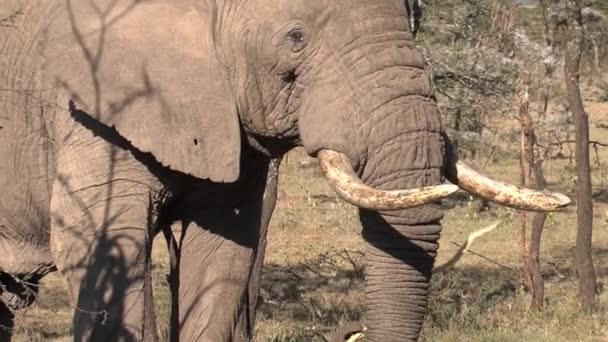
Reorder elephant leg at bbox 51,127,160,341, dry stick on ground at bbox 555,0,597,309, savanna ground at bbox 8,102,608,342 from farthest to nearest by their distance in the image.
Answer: dry stick on ground at bbox 555,0,597,309 → savanna ground at bbox 8,102,608,342 → elephant leg at bbox 51,127,160,341

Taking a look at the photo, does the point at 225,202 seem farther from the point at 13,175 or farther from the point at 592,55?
the point at 592,55

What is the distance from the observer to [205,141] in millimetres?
5715

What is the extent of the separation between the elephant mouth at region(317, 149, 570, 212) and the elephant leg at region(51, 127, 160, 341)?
851 mm

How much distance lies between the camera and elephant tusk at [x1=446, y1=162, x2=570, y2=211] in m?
5.16

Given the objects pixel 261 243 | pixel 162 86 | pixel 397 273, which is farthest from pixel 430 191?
pixel 261 243

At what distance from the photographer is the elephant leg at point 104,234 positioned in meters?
5.67

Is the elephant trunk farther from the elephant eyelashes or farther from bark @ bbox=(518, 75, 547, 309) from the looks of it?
bark @ bbox=(518, 75, 547, 309)

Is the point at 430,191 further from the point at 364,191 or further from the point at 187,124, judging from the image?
the point at 187,124

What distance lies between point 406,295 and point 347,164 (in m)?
0.53

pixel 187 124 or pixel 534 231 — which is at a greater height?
pixel 187 124

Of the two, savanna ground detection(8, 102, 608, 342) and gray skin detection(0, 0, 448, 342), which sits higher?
gray skin detection(0, 0, 448, 342)

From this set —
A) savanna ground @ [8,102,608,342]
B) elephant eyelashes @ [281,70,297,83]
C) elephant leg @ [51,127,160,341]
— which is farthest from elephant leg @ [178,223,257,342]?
elephant eyelashes @ [281,70,297,83]

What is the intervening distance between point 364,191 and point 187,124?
1.00m

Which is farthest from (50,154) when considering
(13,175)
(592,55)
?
(592,55)
